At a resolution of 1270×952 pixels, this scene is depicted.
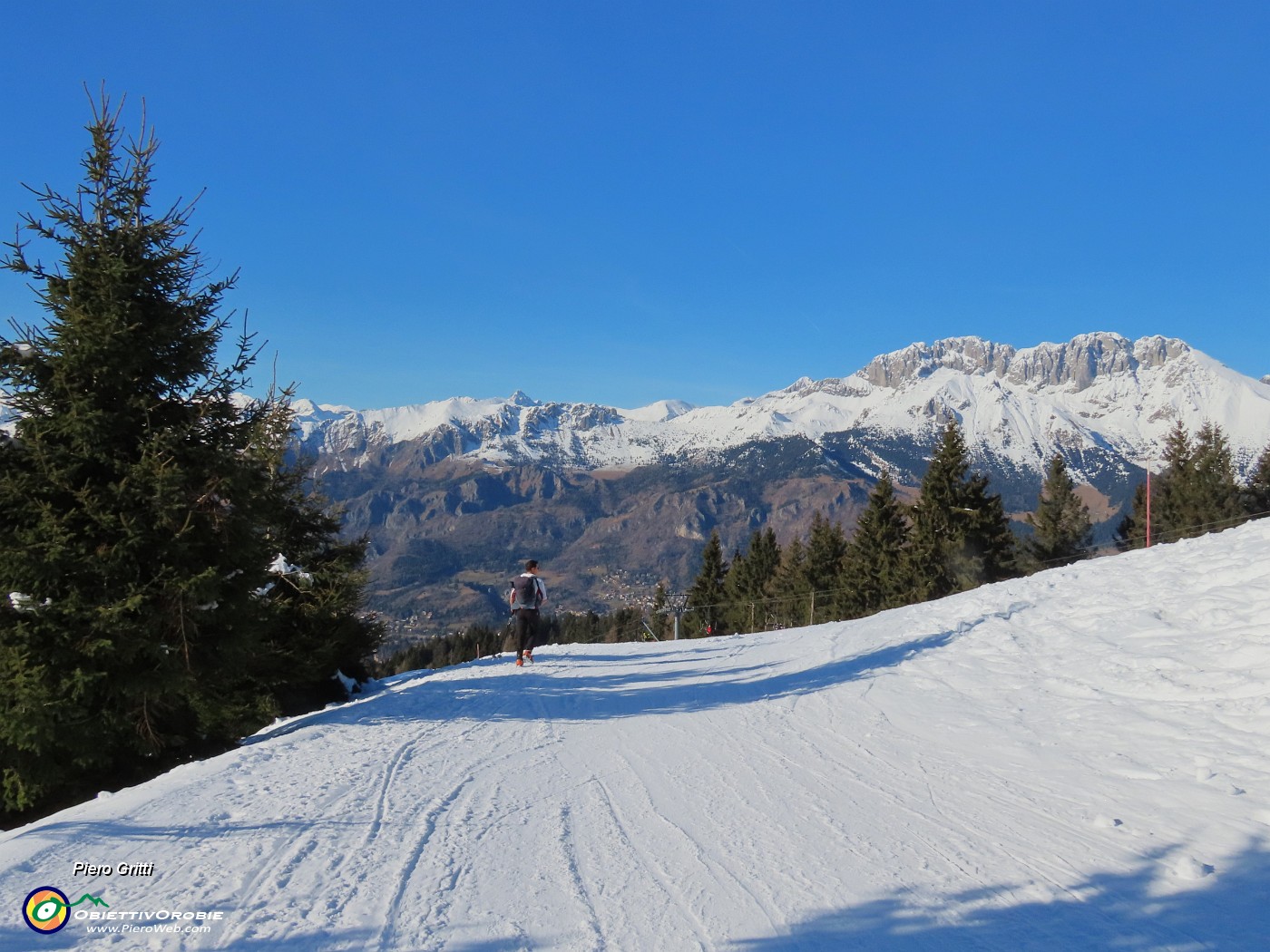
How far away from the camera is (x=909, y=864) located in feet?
15.5

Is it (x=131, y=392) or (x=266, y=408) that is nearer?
(x=131, y=392)

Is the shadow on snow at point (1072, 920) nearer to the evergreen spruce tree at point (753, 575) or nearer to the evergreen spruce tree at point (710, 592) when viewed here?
the evergreen spruce tree at point (753, 575)

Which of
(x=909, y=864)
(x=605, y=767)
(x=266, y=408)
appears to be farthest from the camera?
(x=266, y=408)

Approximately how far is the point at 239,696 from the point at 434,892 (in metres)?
10.6

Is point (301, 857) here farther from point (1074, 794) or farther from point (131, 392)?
point (131, 392)

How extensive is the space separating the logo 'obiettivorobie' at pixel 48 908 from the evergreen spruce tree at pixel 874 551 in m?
41.6

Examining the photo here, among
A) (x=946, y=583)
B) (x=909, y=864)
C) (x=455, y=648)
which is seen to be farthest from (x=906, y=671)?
(x=455, y=648)

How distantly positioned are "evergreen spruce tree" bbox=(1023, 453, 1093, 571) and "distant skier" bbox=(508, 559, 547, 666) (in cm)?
4016

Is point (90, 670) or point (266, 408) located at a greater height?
point (266, 408)

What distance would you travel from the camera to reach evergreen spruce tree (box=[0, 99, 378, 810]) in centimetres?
868

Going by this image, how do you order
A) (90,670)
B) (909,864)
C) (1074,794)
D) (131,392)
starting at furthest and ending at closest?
(131,392), (90,670), (1074,794), (909,864)

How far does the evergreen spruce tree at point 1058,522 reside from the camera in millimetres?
48000

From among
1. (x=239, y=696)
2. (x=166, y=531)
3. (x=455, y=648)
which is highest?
(x=166, y=531)

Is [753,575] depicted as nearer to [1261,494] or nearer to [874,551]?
[874,551]
